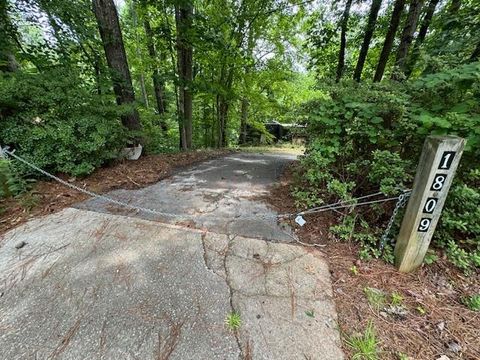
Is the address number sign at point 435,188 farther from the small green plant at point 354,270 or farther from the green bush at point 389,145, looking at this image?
the small green plant at point 354,270

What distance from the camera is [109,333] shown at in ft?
4.23

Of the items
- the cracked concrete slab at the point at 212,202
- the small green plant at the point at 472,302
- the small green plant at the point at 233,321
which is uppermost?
the cracked concrete slab at the point at 212,202

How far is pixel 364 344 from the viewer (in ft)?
4.25

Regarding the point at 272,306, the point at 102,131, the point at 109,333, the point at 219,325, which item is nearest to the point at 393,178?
the point at 272,306

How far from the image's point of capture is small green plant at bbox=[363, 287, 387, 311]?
1.56 meters

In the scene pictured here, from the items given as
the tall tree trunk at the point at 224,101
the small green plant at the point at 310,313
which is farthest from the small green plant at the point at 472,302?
the tall tree trunk at the point at 224,101

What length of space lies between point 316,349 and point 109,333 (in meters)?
1.17

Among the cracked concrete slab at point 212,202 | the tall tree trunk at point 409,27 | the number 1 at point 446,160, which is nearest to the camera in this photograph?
the number 1 at point 446,160

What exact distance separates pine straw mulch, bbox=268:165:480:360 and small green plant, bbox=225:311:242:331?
617 mm

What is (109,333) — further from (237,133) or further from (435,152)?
(237,133)

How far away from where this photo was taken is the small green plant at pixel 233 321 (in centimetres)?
135

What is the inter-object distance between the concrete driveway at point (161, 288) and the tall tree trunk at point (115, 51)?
7.99ft

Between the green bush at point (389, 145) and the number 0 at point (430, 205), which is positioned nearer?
the number 0 at point (430, 205)

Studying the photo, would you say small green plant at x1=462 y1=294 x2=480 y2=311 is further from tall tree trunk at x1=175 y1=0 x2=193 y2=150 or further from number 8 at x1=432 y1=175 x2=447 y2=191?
tall tree trunk at x1=175 y1=0 x2=193 y2=150
